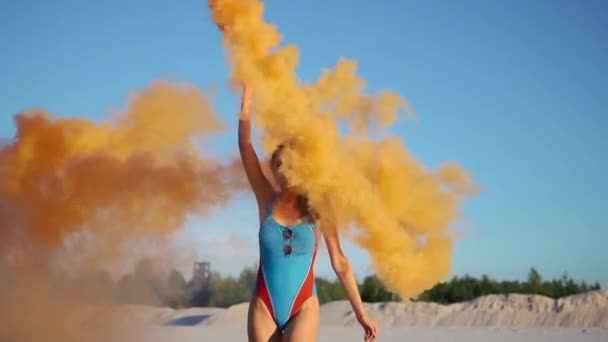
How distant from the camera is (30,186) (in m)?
13.5

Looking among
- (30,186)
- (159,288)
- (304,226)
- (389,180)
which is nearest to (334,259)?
(304,226)

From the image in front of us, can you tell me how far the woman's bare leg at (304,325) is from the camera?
570 centimetres

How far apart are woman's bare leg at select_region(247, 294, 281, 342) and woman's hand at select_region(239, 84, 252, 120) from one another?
4.76 feet

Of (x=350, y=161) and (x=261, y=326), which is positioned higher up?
(x=350, y=161)

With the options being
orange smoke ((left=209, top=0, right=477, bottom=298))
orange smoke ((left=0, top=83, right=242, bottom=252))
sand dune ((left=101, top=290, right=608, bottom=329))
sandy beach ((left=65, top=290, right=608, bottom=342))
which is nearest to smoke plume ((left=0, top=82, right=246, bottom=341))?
orange smoke ((left=0, top=83, right=242, bottom=252))

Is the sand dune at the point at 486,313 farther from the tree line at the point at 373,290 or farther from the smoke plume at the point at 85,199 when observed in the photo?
the smoke plume at the point at 85,199

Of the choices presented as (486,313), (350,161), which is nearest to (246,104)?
(350,161)

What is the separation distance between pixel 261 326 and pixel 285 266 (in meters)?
0.48

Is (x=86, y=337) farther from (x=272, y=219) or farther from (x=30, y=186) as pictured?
(x=272, y=219)

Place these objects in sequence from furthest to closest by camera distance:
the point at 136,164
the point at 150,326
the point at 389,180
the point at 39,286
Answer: the point at 150,326, the point at 39,286, the point at 136,164, the point at 389,180

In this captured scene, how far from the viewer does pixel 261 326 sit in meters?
5.86

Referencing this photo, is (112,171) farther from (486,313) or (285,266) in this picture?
(486,313)

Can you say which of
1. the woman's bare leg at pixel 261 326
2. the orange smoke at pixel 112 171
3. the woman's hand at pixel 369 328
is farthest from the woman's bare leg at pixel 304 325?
the orange smoke at pixel 112 171

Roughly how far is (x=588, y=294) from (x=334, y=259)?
23300 millimetres
